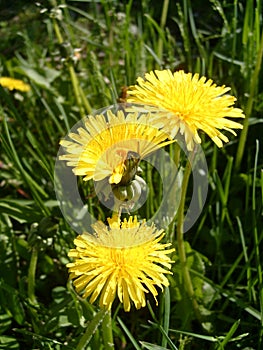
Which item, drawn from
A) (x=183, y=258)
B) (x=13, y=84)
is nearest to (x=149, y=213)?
(x=183, y=258)

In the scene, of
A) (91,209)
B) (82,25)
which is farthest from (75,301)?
(82,25)

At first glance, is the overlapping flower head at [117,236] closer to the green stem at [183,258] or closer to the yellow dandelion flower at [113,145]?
the yellow dandelion flower at [113,145]

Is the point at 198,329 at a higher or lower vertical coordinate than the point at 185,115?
lower

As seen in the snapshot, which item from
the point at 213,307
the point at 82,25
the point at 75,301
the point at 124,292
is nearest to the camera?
the point at 124,292

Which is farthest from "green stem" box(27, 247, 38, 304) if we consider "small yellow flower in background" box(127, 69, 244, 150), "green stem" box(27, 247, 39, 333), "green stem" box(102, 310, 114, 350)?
"small yellow flower in background" box(127, 69, 244, 150)

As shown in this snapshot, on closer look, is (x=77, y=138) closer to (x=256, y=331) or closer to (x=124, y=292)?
(x=124, y=292)

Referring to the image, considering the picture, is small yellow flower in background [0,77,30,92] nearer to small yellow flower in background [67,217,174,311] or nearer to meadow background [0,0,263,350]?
meadow background [0,0,263,350]

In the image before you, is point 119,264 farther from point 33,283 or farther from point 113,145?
point 33,283
